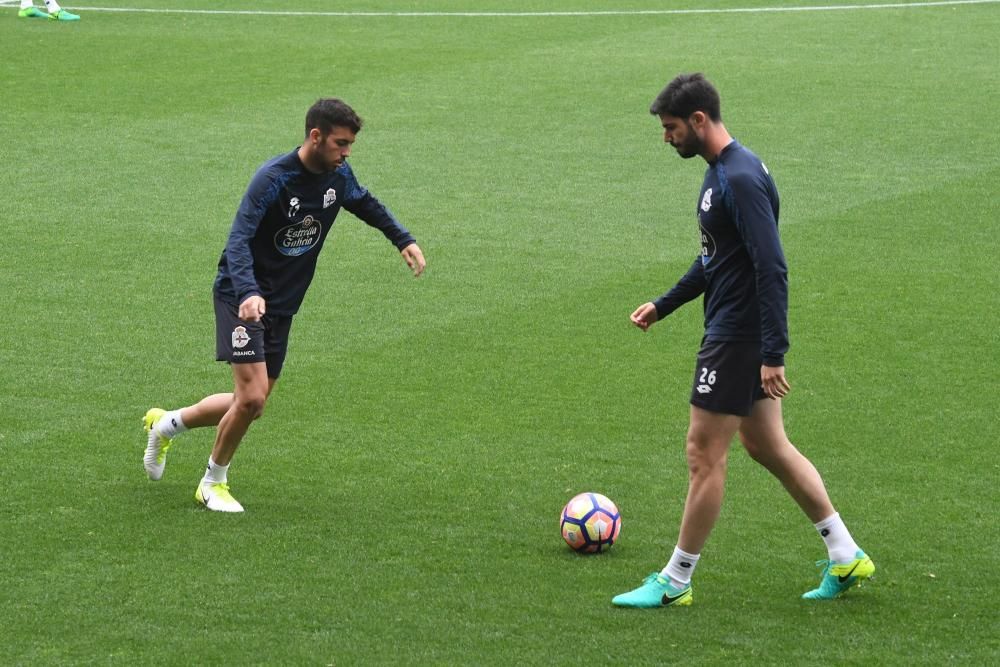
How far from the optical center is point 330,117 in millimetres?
7164

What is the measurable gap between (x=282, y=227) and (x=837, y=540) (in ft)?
9.94

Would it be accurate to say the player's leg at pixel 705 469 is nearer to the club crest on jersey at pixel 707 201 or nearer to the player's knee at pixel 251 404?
the club crest on jersey at pixel 707 201

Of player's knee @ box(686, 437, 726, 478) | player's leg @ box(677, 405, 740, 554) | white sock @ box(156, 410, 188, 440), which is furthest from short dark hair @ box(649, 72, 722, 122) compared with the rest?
white sock @ box(156, 410, 188, 440)

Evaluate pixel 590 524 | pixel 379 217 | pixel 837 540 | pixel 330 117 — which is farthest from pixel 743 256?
pixel 379 217

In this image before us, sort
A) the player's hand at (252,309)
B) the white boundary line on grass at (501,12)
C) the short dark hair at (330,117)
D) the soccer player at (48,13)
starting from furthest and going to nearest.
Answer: the white boundary line on grass at (501,12)
the soccer player at (48,13)
the short dark hair at (330,117)
the player's hand at (252,309)

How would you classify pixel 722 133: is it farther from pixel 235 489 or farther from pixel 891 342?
pixel 891 342

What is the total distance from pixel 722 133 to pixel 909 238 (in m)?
7.59

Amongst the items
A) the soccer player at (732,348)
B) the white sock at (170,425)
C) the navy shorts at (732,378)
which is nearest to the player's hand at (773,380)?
the soccer player at (732,348)

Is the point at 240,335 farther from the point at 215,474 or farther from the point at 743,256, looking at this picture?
the point at 743,256

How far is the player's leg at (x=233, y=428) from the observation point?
294 inches

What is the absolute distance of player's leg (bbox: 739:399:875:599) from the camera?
6.44 meters

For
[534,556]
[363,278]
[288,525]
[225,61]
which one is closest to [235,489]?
[288,525]

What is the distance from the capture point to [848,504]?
7723 mm

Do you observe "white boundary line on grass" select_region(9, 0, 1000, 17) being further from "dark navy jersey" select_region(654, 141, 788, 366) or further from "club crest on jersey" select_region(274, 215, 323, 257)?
"dark navy jersey" select_region(654, 141, 788, 366)
